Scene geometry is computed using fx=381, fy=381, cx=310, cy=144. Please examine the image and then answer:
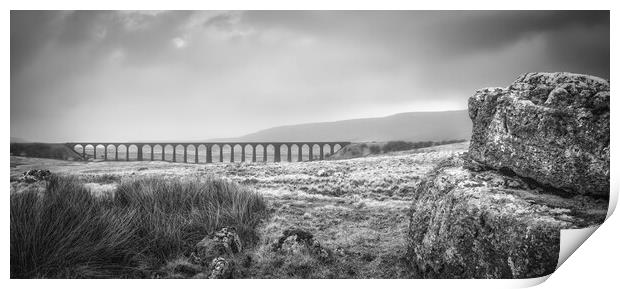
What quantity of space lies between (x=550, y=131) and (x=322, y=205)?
3.69 metres

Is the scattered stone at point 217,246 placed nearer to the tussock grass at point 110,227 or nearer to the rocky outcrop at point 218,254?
the rocky outcrop at point 218,254

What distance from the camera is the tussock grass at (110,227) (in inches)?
149

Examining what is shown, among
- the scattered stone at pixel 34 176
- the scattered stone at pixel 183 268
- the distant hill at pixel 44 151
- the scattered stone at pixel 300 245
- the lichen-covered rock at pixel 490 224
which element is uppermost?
the distant hill at pixel 44 151

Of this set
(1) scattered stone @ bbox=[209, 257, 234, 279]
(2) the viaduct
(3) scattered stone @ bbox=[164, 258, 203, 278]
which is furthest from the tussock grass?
(2) the viaduct

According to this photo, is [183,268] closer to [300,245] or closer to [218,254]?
[218,254]

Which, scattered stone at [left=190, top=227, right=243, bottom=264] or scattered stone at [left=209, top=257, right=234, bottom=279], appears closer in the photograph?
scattered stone at [left=209, top=257, right=234, bottom=279]

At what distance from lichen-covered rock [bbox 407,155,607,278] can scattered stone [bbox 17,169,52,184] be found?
475cm

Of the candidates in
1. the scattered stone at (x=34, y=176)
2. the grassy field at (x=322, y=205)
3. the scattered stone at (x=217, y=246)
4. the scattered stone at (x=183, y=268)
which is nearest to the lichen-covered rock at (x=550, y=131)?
the grassy field at (x=322, y=205)

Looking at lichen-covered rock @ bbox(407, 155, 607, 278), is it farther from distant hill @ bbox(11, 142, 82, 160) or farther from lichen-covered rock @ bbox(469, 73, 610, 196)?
distant hill @ bbox(11, 142, 82, 160)

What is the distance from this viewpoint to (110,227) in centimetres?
410

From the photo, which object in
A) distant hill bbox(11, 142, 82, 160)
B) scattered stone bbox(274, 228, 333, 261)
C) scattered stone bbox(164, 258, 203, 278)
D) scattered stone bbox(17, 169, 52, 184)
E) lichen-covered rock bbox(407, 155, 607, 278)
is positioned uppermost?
distant hill bbox(11, 142, 82, 160)

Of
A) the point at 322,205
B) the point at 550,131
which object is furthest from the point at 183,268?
the point at 550,131

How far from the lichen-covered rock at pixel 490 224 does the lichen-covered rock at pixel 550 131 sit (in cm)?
17

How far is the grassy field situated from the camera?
4328 mm
